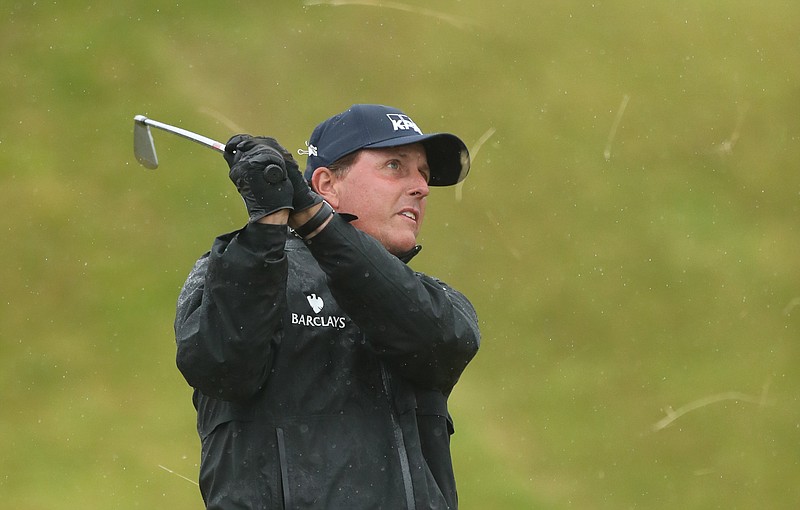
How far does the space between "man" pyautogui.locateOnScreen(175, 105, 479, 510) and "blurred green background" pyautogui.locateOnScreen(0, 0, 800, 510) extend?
2811mm

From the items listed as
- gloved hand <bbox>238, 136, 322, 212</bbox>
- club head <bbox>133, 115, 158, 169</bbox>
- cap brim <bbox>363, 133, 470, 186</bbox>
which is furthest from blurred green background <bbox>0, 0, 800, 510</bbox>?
gloved hand <bbox>238, 136, 322, 212</bbox>

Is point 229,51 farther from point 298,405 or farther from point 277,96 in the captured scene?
point 298,405

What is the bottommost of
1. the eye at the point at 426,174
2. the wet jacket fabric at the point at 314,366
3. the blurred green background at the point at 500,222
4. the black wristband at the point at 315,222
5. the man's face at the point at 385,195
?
the wet jacket fabric at the point at 314,366

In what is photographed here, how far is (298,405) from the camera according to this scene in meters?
2.50

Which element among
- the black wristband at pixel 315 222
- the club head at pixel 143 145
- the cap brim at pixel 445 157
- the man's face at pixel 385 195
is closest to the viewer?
the black wristband at pixel 315 222

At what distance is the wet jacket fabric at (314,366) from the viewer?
238 centimetres

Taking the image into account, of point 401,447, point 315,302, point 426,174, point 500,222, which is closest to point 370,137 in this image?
point 426,174

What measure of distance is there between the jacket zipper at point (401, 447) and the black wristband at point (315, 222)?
0.35 meters

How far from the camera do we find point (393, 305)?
2490 millimetres

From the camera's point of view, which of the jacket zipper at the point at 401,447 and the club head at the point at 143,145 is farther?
the club head at the point at 143,145

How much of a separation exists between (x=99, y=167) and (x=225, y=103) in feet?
2.10

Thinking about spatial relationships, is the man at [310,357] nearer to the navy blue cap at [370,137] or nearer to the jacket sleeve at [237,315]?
the jacket sleeve at [237,315]

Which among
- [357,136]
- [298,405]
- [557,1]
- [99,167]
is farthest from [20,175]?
[298,405]

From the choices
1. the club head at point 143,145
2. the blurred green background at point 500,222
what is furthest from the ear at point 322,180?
the blurred green background at point 500,222
